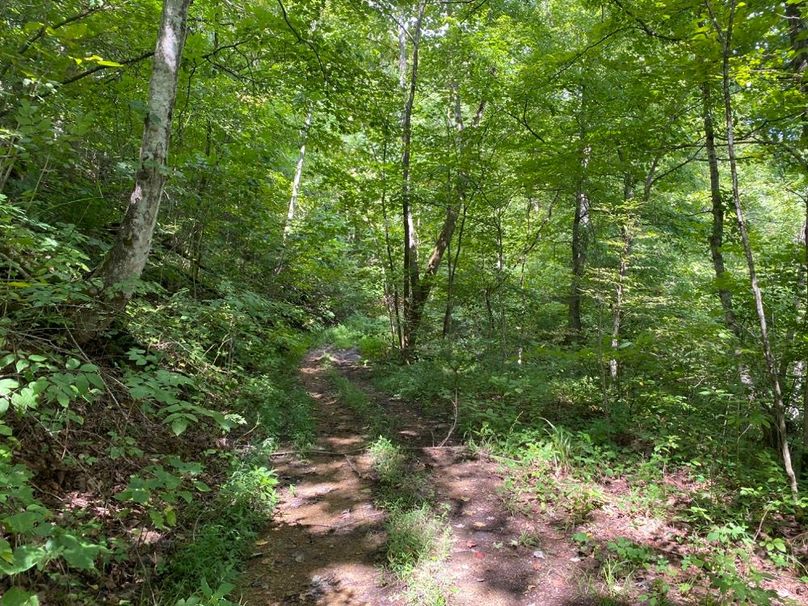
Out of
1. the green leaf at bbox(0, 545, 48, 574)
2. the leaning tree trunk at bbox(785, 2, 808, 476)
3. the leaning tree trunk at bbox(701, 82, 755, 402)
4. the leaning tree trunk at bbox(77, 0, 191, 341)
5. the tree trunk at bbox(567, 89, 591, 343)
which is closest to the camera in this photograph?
the green leaf at bbox(0, 545, 48, 574)

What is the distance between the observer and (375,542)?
12.9 ft

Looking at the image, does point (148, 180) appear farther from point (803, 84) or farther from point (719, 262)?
point (719, 262)

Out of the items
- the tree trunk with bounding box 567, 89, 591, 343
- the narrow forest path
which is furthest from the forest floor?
the tree trunk with bounding box 567, 89, 591, 343

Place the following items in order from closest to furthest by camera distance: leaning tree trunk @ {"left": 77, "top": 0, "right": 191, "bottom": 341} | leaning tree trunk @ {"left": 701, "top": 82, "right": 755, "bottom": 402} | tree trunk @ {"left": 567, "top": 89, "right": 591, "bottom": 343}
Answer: leaning tree trunk @ {"left": 77, "top": 0, "right": 191, "bottom": 341}
leaning tree trunk @ {"left": 701, "top": 82, "right": 755, "bottom": 402}
tree trunk @ {"left": 567, "top": 89, "right": 591, "bottom": 343}

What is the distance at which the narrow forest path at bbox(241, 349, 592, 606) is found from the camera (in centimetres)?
330

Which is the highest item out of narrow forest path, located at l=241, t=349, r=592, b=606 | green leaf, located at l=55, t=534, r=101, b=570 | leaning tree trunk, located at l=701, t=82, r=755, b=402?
leaning tree trunk, located at l=701, t=82, r=755, b=402

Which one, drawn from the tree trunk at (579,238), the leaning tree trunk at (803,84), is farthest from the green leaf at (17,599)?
the tree trunk at (579,238)

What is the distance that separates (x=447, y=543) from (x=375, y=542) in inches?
24.9

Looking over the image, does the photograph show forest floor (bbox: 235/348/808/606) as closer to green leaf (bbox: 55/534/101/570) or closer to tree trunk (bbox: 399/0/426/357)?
green leaf (bbox: 55/534/101/570)

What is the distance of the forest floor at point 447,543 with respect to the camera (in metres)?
3.27

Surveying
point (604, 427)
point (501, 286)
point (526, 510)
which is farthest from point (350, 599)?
point (501, 286)

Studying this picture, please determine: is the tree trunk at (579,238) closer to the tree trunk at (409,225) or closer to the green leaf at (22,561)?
the tree trunk at (409,225)

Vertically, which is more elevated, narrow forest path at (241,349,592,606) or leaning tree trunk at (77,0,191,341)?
leaning tree trunk at (77,0,191,341)

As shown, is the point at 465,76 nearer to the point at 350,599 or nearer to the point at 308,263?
the point at 308,263
